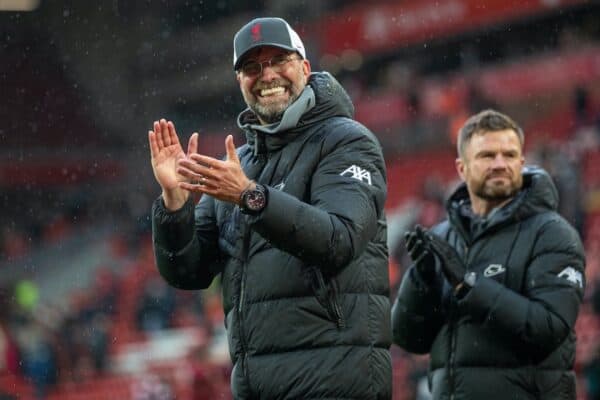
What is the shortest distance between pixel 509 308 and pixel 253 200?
111 cm

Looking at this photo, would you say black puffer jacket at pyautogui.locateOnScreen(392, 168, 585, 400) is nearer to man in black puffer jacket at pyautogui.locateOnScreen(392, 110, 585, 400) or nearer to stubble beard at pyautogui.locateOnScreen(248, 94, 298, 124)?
man in black puffer jacket at pyautogui.locateOnScreen(392, 110, 585, 400)

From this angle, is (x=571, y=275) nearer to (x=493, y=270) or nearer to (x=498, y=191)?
(x=493, y=270)

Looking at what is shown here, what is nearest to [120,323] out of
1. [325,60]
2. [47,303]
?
[47,303]

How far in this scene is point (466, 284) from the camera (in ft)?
13.8

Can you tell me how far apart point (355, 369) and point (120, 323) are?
14.5 m

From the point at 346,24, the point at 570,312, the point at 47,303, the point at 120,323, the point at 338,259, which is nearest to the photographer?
the point at 338,259

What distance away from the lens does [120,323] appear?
1778 cm

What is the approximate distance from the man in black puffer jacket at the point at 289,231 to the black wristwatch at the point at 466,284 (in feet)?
1.87

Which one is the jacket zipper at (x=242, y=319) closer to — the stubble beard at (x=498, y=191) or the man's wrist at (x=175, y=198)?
the man's wrist at (x=175, y=198)

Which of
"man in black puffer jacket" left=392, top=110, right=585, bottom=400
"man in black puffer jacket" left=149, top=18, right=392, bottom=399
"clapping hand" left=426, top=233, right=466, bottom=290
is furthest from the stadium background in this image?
"man in black puffer jacket" left=149, top=18, right=392, bottom=399

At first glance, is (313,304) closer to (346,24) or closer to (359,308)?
(359,308)

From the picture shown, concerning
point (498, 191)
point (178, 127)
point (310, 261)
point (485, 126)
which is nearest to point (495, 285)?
point (498, 191)

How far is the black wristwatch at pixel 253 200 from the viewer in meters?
3.42

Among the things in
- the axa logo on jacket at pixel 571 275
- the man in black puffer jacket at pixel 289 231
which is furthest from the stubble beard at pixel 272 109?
the axa logo on jacket at pixel 571 275
